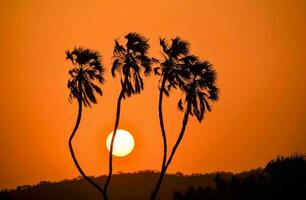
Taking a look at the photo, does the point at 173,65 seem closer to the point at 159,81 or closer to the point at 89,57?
the point at 159,81

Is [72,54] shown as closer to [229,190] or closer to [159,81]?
[159,81]

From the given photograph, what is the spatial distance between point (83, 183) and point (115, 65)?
123546 millimetres

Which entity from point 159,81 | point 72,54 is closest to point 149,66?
point 159,81

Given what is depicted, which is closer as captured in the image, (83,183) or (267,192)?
(267,192)

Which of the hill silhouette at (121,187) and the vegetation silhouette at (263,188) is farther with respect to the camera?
the hill silhouette at (121,187)

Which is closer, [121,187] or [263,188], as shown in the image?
[263,188]

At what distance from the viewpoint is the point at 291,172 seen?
28.6 meters

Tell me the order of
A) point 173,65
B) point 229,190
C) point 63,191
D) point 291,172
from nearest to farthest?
point 229,190 < point 291,172 < point 173,65 < point 63,191

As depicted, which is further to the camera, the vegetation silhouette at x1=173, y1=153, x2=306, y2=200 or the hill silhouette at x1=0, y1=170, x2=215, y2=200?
the hill silhouette at x1=0, y1=170, x2=215, y2=200

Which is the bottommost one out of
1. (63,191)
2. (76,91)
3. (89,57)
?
(63,191)

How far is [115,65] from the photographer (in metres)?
36.5

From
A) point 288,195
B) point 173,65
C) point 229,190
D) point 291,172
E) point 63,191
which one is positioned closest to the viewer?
point 288,195

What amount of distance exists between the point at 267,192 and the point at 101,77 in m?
17.4

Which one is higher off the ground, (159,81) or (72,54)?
(72,54)
